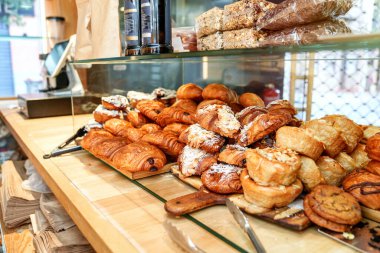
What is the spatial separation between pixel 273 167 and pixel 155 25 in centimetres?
62

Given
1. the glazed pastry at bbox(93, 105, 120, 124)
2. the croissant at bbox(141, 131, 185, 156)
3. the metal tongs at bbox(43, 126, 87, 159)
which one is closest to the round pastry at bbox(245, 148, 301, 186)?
the croissant at bbox(141, 131, 185, 156)

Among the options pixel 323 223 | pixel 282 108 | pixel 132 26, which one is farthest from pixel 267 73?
pixel 323 223

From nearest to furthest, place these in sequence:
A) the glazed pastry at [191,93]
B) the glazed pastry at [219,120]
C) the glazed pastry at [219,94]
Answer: the glazed pastry at [219,120]
the glazed pastry at [219,94]
the glazed pastry at [191,93]

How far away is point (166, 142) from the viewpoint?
3.22 feet

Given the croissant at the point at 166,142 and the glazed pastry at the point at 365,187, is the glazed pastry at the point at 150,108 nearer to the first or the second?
the croissant at the point at 166,142

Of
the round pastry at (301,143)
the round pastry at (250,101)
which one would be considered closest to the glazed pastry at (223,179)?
the round pastry at (301,143)

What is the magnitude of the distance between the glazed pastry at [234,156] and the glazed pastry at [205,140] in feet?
0.11

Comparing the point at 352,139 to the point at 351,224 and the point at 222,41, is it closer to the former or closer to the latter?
the point at 351,224

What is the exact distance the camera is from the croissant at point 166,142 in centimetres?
98

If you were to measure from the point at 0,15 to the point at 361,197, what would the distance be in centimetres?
341

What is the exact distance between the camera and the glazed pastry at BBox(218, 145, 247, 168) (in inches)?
30.3

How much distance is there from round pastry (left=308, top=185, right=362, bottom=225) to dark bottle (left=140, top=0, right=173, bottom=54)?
0.63 meters

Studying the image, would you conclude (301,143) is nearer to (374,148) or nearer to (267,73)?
(374,148)

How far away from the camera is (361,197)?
66 cm
